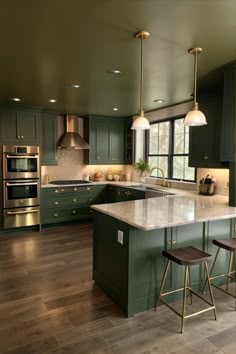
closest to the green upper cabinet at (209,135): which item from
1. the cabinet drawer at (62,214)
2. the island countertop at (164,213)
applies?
the island countertop at (164,213)

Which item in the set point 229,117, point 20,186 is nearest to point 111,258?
point 229,117

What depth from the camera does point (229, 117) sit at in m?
2.88

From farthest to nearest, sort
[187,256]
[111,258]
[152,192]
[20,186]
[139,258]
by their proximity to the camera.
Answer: [20,186]
[152,192]
[111,258]
[139,258]
[187,256]

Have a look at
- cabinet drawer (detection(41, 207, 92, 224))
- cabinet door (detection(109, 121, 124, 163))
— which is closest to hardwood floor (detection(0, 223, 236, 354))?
cabinet drawer (detection(41, 207, 92, 224))

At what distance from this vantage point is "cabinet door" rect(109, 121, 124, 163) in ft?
20.3

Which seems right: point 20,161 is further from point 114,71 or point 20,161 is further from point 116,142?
point 114,71

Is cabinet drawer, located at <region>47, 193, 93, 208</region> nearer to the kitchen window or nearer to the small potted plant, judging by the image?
the small potted plant

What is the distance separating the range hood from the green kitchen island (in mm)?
2936

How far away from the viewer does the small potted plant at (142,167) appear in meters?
5.66

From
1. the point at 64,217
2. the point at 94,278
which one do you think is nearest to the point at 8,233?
the point at 64,217

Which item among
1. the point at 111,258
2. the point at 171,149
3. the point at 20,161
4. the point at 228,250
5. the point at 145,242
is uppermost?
the point at 171,149

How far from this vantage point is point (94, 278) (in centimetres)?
295

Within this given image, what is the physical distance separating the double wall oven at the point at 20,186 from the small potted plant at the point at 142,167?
2.19 m

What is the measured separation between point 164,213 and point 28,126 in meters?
3.63
